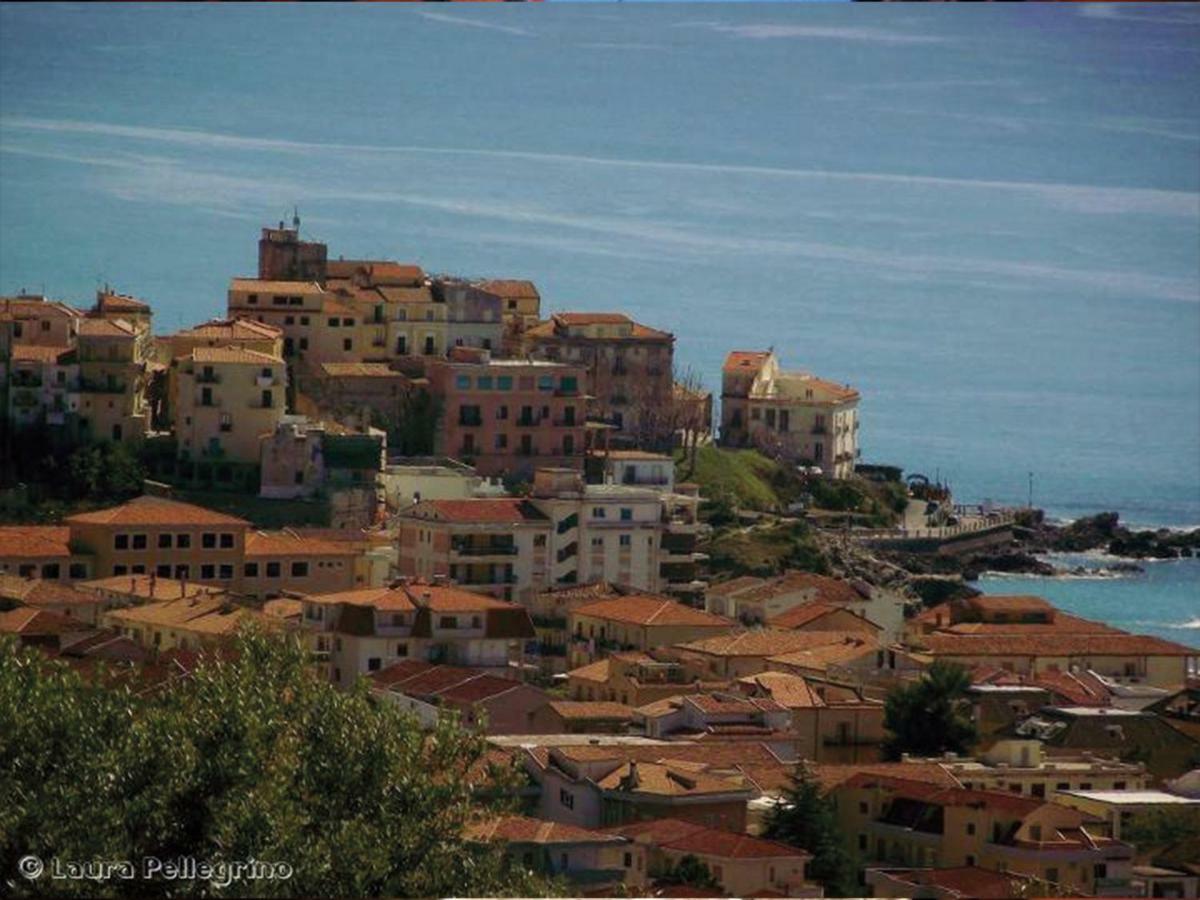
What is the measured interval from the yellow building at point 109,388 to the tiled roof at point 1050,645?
795 cm

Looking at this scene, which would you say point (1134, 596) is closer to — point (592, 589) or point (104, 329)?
point (592, 589)

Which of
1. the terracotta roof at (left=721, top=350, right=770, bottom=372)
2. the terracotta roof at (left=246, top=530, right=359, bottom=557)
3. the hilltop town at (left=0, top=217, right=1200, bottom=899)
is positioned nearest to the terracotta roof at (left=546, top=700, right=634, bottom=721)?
the hilltop town at (left=0, top=217, right=1200, bottom=899)

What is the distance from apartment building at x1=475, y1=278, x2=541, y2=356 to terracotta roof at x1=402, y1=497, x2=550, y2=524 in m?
6.84

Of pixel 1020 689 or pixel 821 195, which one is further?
pixel 821 195

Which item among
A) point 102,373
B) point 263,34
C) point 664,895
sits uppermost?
point 263,34

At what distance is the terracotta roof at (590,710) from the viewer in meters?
36.5

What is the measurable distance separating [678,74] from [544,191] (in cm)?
2440

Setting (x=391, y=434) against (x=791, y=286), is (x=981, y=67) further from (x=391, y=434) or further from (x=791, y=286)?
(x=391, y=434)


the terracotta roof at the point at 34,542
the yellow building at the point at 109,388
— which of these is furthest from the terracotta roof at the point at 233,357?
the terracotta roof at the point at 34,542

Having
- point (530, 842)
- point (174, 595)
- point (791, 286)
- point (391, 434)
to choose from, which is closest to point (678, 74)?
point (791, 286)

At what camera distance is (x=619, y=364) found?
51.1 m

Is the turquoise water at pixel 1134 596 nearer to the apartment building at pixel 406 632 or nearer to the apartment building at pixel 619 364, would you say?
the apartment building at pixel 619 364

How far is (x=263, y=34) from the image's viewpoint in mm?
111250

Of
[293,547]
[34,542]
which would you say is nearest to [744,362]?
[293,547]
